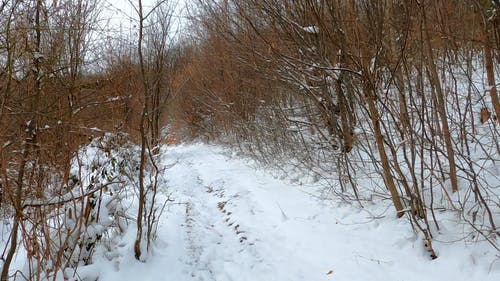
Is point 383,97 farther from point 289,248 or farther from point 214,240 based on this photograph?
point 214,240

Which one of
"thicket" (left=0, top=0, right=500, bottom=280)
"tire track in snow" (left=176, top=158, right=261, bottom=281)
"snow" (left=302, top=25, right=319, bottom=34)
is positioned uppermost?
"snow" (left=302, top=25, right=319, bottom=34)

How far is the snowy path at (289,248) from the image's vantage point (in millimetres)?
2949

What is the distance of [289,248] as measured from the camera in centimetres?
385

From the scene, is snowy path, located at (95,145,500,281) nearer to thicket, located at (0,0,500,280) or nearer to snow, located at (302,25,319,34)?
thicket, located at (0,0,500,280)

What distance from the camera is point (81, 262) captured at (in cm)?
333

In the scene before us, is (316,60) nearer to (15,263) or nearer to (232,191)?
(232,191)

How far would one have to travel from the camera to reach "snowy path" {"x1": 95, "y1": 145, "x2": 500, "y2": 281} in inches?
116

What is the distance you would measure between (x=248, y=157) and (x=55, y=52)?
6.47 meters

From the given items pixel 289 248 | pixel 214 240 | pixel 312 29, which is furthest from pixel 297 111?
pixel 289 248

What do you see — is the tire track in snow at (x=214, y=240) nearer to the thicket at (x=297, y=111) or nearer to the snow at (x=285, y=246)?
the snow at (x=285, y=246)

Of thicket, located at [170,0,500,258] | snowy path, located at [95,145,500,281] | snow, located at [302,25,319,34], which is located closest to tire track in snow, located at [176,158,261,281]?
snowy path, located at [95,145,500,281]

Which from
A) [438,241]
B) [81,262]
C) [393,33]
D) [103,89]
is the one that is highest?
[393,33]

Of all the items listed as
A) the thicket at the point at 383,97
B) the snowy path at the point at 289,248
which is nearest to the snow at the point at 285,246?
the snowy path at the point at 289,248

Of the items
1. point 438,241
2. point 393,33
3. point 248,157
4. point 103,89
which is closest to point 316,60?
point 393,33
